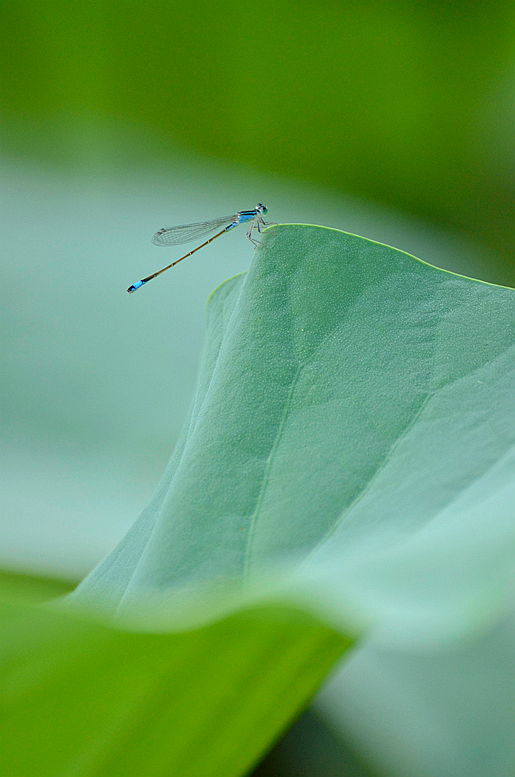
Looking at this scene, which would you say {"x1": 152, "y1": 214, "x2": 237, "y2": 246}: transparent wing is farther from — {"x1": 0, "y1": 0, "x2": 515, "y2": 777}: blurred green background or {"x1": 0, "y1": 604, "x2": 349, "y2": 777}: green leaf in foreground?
{"x1": 0, "y1": 604, "x2": 349, "y2": 777}: green leaf in foreground

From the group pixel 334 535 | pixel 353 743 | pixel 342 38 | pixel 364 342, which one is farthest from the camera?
pixel 342 38

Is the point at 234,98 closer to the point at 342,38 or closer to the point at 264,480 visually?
the point at 342,38

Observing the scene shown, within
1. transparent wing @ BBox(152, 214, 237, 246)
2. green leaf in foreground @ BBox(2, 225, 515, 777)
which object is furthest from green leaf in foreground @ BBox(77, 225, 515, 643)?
transparent wing @ BBox(152, 214, 237, 246)

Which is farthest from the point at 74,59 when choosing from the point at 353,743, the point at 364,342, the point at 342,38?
the point at 364,342

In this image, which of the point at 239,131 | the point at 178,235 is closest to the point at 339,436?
the point at 178,235

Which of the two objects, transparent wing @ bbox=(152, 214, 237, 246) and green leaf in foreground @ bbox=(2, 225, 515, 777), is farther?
transparent wing @ bbox=(152, 214, 237, 246)
